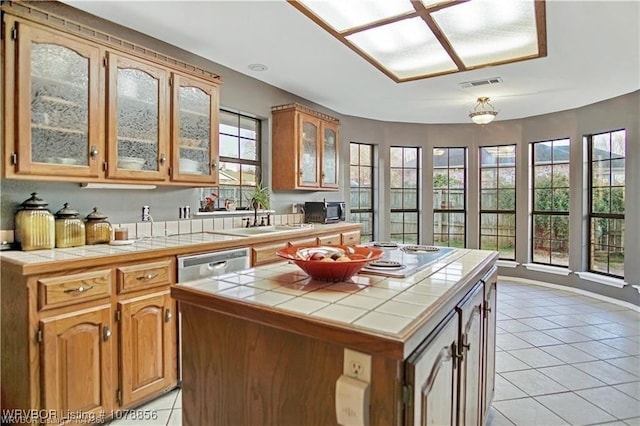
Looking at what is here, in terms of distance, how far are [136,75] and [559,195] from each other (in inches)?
216

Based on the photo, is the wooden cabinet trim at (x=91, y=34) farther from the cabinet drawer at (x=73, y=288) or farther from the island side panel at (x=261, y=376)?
the island side panel at (x=261, y=376)

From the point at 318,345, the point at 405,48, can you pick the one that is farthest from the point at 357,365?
the point at 405,48

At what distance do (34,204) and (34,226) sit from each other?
0.45 feet

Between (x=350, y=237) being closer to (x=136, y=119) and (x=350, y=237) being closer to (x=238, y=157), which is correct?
(x=238, y=157)

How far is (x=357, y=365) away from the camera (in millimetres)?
895

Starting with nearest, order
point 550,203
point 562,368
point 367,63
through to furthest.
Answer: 1. point 562,368
2. point 367,63
3. point 550,203

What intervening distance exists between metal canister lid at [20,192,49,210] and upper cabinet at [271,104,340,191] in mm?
2290

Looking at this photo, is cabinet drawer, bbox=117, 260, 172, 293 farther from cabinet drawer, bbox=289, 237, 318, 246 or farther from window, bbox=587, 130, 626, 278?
window, bbox=587, 130, 626, 278

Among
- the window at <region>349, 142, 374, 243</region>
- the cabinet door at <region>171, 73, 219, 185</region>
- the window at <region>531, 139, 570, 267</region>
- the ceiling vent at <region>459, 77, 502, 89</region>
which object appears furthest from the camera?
the window at <region>349, 142, 374, 243</region>

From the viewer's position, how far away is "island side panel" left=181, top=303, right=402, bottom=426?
0.87 m

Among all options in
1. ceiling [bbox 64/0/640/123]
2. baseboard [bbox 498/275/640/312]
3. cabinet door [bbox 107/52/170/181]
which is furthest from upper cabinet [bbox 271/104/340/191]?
baseboard [bbox 498/275/640/312]

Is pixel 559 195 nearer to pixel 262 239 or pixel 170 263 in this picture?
pixel 262 239

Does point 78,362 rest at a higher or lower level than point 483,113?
lower

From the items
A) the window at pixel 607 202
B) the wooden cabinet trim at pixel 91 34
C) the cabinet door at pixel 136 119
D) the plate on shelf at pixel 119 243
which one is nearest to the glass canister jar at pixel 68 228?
the plate on shelf at pixel 119 243
